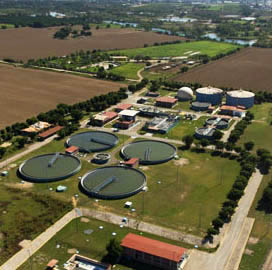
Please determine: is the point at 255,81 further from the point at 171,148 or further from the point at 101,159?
the point at 101,159

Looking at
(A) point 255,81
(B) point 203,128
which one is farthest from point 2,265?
(A) point 255,81

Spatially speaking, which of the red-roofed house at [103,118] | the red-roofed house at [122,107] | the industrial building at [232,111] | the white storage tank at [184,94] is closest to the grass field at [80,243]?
the red-roofed house at [103,118]

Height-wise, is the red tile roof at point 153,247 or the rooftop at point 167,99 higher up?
the rooftop at point 167,99

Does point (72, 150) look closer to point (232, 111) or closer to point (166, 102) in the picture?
point (166, 102)

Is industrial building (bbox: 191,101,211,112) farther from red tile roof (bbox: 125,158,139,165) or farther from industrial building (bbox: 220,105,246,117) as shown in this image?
red tile roof (bbox: 125,158,139,165)

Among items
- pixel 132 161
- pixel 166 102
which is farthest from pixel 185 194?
pixel 166 102

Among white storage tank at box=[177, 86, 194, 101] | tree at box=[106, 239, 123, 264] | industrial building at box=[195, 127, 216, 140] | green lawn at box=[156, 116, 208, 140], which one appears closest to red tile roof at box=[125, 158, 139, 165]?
green lawn at box=[156, 116, 208, 140]

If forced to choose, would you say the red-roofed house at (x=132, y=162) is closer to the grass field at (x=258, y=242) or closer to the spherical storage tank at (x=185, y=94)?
the grass field at (x=258, y=242)
